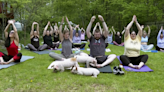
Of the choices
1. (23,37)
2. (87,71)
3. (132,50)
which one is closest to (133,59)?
(132,50)

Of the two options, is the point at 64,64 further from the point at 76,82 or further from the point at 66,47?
the point at 66,47

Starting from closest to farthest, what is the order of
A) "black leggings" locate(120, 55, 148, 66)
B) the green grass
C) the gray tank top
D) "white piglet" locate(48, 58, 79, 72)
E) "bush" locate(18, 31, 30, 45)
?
the green grass < "white piglet" locate(48, 58, 79, 72) < "black leggings" locate(120, 55, 148, 66) < the gray tank top < "bush" locate(18, 31, 30, 45)

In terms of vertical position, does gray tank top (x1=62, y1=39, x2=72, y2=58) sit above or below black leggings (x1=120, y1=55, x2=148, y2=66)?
above

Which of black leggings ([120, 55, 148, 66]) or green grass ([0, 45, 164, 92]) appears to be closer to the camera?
green grass ([0, 45, 164, 92])

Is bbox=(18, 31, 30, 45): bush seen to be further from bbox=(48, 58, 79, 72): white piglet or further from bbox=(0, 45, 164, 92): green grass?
bbox=(48, 58, 79, 72): white piglet

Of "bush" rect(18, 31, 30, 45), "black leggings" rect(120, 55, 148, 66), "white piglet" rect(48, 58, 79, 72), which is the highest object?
"white piglet" rect(48, 58, 79, 72)

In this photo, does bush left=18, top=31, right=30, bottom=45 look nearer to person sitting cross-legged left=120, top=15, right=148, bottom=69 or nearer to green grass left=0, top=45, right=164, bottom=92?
green grass left=0, top=45, right=164, bottom=92

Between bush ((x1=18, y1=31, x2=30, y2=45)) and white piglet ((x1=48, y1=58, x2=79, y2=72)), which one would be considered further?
bush ((x1=18, y1=31, x2=30, y2=45))

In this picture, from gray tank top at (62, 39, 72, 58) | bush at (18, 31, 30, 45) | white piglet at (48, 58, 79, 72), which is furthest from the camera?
bush at (18, 31, 30, 45)

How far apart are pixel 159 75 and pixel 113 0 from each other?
12.3 meters

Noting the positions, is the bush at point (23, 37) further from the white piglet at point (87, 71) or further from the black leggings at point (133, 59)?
the black leggings at point (133, 59)

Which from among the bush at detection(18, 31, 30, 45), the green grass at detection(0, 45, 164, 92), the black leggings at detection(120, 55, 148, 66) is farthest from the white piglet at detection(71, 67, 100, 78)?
the bush at detection(18, 31, 30, 45)

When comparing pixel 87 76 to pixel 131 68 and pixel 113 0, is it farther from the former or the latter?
pixel 113 0

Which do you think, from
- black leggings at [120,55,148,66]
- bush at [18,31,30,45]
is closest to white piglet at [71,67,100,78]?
black leggings at [120,55,148,66]
